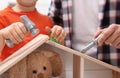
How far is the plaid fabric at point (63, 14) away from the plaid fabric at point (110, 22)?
0.14 metres

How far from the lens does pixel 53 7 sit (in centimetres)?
111

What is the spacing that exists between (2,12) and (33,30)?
0.26m

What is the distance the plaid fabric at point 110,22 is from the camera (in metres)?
1.00

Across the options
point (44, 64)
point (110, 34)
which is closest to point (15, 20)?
point (44, 64)

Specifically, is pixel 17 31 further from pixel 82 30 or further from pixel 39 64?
pixel 82 30

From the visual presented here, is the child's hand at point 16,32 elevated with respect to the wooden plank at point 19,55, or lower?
elevated

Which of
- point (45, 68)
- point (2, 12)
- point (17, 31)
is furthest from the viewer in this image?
point (2, 12)

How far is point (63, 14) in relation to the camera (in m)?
1.07

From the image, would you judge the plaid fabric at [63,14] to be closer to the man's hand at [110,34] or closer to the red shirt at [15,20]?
the red shirt at [15,20]

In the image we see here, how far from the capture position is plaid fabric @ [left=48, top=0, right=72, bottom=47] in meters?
1.05

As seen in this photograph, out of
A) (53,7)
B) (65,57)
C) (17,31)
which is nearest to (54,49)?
(65,57)

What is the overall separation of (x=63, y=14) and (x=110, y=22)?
21cm

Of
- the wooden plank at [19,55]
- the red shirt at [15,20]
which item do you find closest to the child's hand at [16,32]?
the wooden plank at [19,55]

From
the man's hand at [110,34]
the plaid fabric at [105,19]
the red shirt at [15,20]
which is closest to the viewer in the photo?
the man's hand at [110,34]
